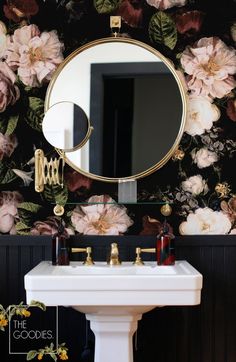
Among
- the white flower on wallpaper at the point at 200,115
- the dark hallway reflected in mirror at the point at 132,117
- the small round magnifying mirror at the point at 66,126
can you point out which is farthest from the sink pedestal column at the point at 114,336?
the white flower on wallpaper at the point at 200,115

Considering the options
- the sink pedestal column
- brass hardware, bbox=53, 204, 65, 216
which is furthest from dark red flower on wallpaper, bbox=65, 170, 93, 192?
the sink pedestal column

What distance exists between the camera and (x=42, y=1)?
3.00 meters

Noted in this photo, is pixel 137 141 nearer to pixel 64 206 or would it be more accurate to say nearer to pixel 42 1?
pixel 64 206

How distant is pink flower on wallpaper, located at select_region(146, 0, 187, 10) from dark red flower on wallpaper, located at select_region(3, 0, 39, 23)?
596mm

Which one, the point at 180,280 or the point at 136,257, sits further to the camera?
the point at 136,257

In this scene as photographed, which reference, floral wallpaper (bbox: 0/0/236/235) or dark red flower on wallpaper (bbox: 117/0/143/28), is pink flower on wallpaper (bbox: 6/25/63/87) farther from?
dark red flower on wallpaper (bbox: 117/0/143/28)

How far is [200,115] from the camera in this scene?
2971 millimetres

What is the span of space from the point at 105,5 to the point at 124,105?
0.53m

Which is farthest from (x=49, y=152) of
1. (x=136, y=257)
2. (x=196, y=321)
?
(x=196, y=321)

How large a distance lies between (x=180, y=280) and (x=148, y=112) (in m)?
0.98

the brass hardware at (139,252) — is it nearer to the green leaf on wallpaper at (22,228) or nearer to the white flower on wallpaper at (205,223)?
the white flower on wallpaper at (205,223)

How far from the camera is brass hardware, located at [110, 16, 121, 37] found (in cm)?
298

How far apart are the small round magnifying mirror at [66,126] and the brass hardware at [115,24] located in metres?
0.43

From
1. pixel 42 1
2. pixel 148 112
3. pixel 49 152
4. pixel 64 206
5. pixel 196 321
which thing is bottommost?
pixel 196 321
